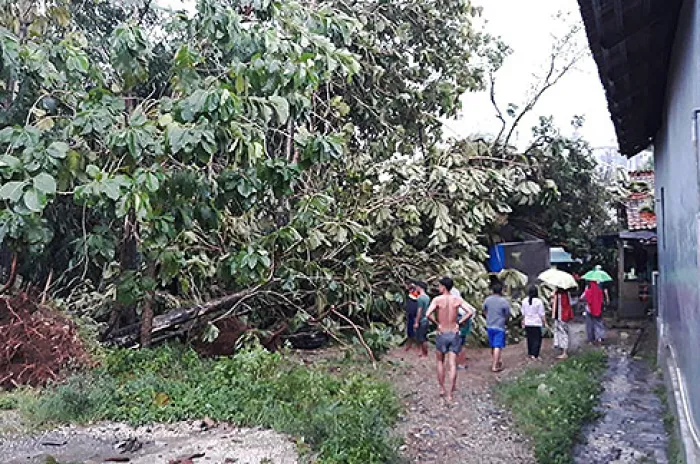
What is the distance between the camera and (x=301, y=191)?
37.5 feet

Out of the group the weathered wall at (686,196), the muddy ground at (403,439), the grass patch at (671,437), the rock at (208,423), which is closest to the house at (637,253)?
the muddy ground at (403,439)

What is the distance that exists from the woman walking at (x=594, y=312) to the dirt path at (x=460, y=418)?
1903 millimetres

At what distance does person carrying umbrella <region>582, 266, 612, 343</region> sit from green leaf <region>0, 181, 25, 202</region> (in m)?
10.4

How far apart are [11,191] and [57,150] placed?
2.75ft

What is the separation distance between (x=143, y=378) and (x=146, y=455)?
94.2 inches

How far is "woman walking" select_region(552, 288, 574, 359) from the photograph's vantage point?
38.4 ft

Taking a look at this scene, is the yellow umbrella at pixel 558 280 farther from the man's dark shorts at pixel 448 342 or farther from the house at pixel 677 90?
the man's dark shorts at pixel 448 342

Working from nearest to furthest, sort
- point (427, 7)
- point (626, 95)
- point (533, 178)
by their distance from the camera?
point (626, 95), point (427, 7), point (533, 178)

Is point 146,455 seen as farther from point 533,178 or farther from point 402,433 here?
point 533,178

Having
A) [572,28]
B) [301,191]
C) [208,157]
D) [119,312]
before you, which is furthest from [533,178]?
[208,157]

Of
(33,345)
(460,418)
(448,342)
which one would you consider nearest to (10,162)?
(33,345)

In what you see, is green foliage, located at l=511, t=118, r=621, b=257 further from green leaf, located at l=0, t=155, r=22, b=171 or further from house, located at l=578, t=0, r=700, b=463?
green leaf, located at l=0, t=155, r=22, b=171

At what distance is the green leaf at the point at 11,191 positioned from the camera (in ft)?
18.8

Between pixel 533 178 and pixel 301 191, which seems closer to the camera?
pixel 301 191
